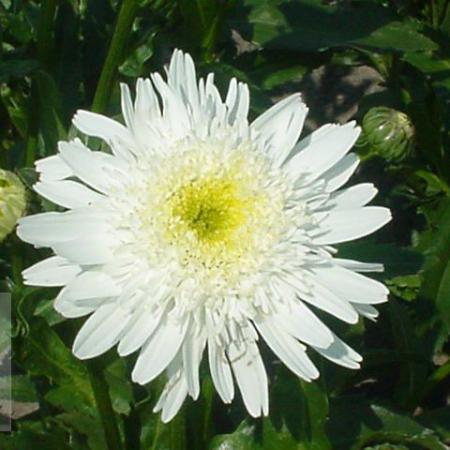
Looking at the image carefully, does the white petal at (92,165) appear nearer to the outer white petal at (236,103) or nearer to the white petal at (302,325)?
the outer white petal at (236,103)

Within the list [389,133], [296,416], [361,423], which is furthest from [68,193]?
[361,423]

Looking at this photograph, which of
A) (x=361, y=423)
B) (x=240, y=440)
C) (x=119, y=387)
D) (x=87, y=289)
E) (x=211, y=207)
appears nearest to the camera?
Result: (x=87, y=289)

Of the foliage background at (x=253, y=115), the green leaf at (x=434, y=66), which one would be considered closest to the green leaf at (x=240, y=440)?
the foliage background at (x=253, y=115)

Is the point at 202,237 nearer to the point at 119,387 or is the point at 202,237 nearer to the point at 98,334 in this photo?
the point at 98,334

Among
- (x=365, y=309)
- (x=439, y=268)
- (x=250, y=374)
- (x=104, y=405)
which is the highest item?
(x=365, y=309)

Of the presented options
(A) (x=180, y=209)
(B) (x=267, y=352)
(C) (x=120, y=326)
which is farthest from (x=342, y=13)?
(C) (x=120, y=326)

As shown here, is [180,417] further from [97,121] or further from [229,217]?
[97,121]

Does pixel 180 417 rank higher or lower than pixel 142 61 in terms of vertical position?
lower

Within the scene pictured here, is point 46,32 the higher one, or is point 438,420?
point 46,32
